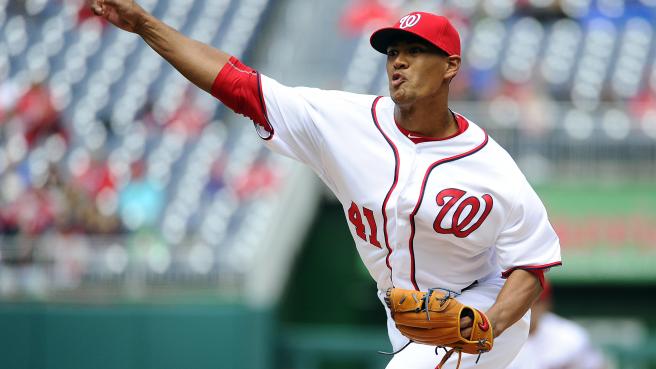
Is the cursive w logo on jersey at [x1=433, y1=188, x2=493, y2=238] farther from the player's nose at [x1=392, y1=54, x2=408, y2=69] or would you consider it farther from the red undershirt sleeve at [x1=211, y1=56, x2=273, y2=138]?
the red undershirt sleeve at [x1=211, y1=56, x2=273, y2=138]

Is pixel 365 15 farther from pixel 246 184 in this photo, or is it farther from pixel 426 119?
pixel 426 119

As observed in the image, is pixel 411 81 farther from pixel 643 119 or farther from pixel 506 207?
pixel 643 119

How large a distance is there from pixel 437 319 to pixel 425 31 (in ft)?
3.14

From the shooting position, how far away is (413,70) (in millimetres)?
3922

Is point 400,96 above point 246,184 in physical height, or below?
above

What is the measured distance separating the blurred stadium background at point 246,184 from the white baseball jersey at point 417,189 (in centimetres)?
603

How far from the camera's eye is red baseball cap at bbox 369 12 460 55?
12.7ft

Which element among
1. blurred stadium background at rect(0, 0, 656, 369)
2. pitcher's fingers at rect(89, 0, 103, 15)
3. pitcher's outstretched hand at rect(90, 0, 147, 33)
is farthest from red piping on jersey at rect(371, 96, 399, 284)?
blurred stadium background at rect(0, 0, 656, 369)

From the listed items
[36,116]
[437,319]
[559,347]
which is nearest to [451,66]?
[437,319]

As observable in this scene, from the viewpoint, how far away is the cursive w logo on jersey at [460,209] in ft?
12.9

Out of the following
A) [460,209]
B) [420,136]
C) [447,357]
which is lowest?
[447,357]

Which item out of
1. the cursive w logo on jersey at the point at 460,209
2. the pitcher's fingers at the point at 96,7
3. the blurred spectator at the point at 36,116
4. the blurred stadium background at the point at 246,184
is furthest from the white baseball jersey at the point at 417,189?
Result: the blurred spectator at the point at 36,116

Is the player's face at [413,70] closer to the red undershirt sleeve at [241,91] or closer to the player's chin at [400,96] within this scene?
the player's chin at [400,96]

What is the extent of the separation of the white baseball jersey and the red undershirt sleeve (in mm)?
25
